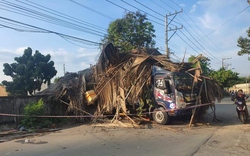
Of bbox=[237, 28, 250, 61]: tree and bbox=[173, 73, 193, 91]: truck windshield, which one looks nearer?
bbox=[173, 73, 193, 91]: truck windshield

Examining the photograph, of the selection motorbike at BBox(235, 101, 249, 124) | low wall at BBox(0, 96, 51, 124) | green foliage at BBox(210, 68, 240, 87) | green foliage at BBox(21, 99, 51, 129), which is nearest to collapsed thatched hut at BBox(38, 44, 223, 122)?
motorbike at BBox(235, 101, 249, 124)

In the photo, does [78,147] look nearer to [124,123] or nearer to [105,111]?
[124,123]

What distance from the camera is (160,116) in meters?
11.4

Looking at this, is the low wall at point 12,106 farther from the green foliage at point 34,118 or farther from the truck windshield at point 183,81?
the truck windshield at point 183,81

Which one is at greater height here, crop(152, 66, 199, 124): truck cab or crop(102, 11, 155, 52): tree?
crop(102, 11, 155, 52): tree

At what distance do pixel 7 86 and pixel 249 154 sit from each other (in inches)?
877

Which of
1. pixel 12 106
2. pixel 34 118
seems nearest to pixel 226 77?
pixel 34 118

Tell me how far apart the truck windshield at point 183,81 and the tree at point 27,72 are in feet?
53.8

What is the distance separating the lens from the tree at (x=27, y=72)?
22.6 metres

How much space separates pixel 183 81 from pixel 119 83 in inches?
130

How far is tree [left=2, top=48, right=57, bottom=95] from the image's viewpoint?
22625mm

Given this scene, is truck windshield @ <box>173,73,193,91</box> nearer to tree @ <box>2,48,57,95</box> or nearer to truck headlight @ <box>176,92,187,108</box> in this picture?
truck headlight @ <box>176,92,187,108</box>

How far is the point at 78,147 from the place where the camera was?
283 inches

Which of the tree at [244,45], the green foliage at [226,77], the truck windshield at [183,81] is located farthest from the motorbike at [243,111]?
the green foliage at [226,77]
